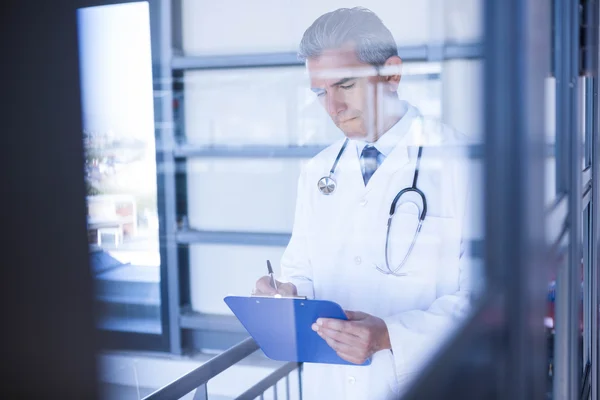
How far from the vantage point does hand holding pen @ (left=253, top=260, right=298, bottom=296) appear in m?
1.35

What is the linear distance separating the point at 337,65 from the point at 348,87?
72 mm

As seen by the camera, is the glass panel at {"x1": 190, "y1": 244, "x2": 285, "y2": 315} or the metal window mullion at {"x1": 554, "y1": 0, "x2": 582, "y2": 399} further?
the glass panel at {"x1": 190, "y1": 244, "x2": 285, "y2": 315}

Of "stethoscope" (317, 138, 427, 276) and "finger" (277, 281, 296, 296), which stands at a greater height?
"stethoscope" (317, 138, 427, 276)

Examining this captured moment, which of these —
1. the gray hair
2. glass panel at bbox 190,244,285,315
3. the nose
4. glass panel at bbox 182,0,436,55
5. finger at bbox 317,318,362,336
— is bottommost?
glass panel at bbox 190,244,285,315

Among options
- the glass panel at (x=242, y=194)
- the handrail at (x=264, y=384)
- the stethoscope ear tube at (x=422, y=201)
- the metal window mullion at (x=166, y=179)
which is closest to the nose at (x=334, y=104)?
the stethoscope ear tube at (x=422, y=201)

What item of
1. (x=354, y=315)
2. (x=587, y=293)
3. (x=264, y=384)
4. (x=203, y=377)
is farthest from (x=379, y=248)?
(x=587, y=293)

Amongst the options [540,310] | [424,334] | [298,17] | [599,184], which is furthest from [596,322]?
[298,17]

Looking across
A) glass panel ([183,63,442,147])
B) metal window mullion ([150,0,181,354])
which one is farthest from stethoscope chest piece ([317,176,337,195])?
metal window mullion ([150,0,181,354])

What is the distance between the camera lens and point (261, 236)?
3.41 meters

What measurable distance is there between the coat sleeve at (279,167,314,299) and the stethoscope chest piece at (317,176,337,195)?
0.12 feet

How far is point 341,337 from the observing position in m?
1.23

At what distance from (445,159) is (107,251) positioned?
38.3 inches

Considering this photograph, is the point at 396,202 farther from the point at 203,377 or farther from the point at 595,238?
the point at 595,238

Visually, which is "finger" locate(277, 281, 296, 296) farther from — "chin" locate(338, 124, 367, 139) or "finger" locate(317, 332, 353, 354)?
"chin" locate(338, 124, 367, 139)
